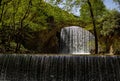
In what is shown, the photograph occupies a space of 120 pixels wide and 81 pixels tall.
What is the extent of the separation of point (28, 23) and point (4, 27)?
1.95 meters

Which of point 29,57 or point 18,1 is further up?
point 18,1

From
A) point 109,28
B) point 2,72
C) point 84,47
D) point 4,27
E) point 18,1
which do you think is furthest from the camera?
point 84,47

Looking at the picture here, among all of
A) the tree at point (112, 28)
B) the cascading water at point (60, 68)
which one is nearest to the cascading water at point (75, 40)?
the tree at point (112, 28)

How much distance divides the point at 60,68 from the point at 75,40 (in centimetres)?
1359

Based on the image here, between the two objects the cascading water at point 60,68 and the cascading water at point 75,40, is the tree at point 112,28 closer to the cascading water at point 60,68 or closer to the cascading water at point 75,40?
the cascading water at point 75,40

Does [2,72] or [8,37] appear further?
[8,37]

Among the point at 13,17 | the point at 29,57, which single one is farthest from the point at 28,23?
the point at 29,57

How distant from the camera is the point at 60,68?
1439 cm

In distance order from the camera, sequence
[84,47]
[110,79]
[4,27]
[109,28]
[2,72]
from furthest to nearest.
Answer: [84,47]
[109,28]
[4,27]
[2,72]
[110,79]

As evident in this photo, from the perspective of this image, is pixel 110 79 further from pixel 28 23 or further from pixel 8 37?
pixel 8 37

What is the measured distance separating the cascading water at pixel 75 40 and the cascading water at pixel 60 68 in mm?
11539

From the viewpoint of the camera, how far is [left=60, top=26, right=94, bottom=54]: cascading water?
26.9m

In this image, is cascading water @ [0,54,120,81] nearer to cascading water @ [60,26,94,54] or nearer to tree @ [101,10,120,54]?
tree @ [101,10,120,54]

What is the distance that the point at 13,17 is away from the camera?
19.6 m
